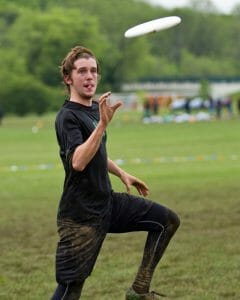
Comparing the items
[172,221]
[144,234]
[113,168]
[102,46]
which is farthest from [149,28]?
[102,46]

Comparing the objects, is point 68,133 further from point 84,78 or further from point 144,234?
point 144,234

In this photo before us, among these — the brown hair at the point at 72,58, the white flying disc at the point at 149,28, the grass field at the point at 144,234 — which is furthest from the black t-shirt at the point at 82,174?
the grass field at the point at 144,234

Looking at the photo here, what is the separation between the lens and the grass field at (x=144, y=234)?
898 centimetres

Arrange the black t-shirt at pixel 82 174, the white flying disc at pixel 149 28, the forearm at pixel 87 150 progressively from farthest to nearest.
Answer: the white flying disc at pixel 149 28, the black t-shirt at pixel 82 174, the forearm at pixel 87 150

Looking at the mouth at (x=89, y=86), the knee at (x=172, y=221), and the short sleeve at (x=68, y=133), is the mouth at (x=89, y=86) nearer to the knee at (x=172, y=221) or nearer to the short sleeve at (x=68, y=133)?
the short sleeve at (x=68, y=133)

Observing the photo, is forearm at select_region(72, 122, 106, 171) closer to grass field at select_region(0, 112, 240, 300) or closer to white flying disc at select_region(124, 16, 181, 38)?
white flying disc at select_region(124, 16, 181, 38)

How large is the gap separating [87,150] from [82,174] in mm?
400

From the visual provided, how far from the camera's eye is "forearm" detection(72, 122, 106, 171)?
636 centimetres

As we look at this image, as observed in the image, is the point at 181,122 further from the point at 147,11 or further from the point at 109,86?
the point at 147,11

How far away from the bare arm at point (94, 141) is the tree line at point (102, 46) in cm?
4271

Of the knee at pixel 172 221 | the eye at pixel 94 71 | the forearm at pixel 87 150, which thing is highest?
the eye at pixel 94 71

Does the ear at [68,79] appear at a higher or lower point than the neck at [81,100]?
higher

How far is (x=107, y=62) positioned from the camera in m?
113

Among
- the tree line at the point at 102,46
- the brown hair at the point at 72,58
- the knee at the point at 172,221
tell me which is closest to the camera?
the brown hair at the point at 72,58
